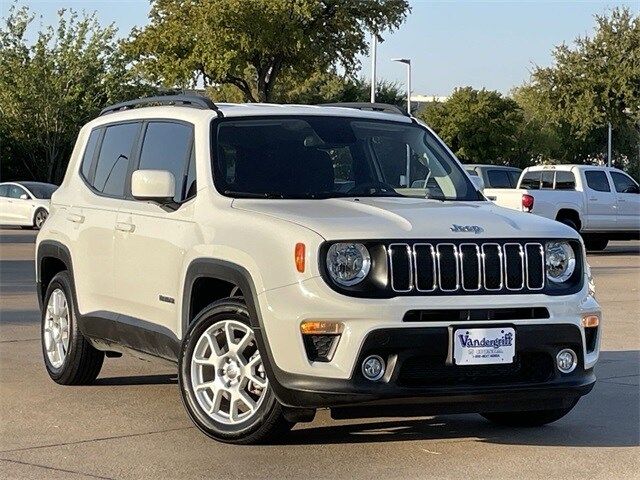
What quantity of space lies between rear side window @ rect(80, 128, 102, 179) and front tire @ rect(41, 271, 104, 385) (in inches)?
28.6

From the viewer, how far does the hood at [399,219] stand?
6.91 m

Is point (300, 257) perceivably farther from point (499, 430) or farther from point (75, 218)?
point (75, 218)

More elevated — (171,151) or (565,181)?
(171,151)

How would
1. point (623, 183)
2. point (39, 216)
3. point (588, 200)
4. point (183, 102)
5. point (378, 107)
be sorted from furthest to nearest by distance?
point (39, 216) → point (623, 183) → point (588, 200) → point (378, 107) → point (183, 102)

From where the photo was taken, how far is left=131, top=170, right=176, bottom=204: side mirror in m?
7.86

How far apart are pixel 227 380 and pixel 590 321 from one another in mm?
1983

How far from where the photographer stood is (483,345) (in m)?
6.88

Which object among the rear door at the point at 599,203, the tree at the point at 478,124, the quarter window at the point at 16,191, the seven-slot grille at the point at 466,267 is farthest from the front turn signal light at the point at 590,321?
the tree at the point at 478,124

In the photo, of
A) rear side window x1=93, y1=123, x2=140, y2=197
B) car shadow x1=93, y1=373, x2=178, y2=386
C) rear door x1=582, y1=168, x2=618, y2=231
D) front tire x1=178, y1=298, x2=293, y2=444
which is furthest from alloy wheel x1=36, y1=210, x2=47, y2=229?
front tire x1=178, y1=298, x2=293, y2=444

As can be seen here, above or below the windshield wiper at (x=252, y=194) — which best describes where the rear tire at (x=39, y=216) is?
below

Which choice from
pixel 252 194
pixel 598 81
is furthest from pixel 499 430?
pixel 598 81

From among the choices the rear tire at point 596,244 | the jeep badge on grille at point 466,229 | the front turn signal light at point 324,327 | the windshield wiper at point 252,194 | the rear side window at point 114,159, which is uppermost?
the rear side window at point 114,159

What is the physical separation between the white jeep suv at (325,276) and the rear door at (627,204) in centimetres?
2032

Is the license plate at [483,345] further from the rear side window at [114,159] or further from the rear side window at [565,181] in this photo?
the rear side window at [565,181]
